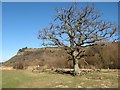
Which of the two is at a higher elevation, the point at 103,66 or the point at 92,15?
the point at 92,15

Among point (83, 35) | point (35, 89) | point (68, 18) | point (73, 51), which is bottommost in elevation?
point (35, 89)

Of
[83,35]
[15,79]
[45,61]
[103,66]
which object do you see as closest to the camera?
[15,79]

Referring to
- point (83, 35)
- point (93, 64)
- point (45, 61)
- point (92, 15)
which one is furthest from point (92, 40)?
point (45, 61)

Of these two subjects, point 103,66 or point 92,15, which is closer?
point 92,15

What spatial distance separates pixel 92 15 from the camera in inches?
1062

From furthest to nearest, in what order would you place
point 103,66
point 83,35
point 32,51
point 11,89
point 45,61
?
point 32,51, point 45,61, point 103,66, point 83,35, point 11,89

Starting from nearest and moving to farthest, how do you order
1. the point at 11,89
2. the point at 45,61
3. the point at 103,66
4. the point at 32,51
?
the point at 11,89
the point at 103,66
the point at 45,61
the point at 32,51

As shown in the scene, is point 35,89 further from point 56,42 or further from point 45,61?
point 45,61

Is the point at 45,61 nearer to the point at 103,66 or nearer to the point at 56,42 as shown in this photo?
the point at 103,66

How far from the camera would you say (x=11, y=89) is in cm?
1628

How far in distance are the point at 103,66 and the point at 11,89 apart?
25827 millimetres

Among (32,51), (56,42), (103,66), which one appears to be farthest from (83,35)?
(32,51)

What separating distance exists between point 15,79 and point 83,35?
9.87 metres

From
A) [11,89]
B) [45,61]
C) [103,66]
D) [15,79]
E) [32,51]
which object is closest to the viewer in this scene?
[11,89]
